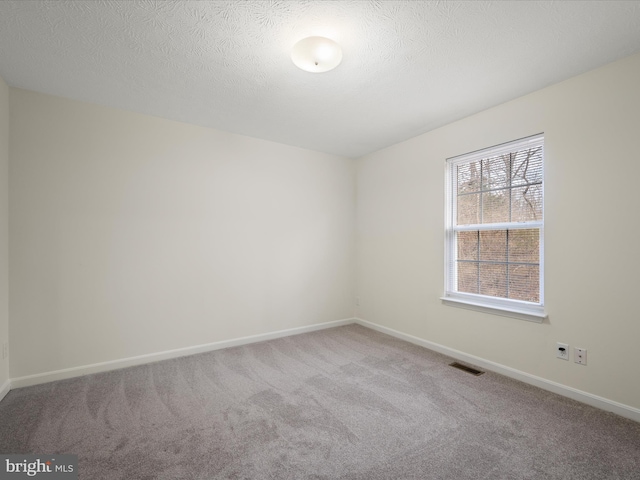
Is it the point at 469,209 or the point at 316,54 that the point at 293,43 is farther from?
the point at 469,209

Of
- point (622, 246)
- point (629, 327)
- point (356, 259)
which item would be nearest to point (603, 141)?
point (622, 246)

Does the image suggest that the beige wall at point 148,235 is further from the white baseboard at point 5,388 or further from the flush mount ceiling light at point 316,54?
the flush mount ceiling light at point 316,54

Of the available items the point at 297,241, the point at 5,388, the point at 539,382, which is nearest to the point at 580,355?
the point at 539,382

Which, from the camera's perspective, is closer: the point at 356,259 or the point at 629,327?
the point at 629,327

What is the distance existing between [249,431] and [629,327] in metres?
2.72

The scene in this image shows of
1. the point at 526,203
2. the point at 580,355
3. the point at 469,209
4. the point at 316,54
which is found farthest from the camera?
the point at 469,209

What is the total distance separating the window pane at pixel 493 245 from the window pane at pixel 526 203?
202 mm

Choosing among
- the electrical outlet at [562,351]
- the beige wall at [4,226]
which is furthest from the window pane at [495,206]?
the beige wall at [4,226]

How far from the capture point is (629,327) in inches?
82.2

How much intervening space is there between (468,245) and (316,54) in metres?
2.43

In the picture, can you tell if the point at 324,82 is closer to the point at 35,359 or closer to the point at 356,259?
the point at 356,259

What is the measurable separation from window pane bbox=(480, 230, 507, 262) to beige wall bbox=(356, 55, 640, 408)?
1.32 feet

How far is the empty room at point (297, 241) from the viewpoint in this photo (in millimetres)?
1750

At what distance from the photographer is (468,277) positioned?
3.20m
